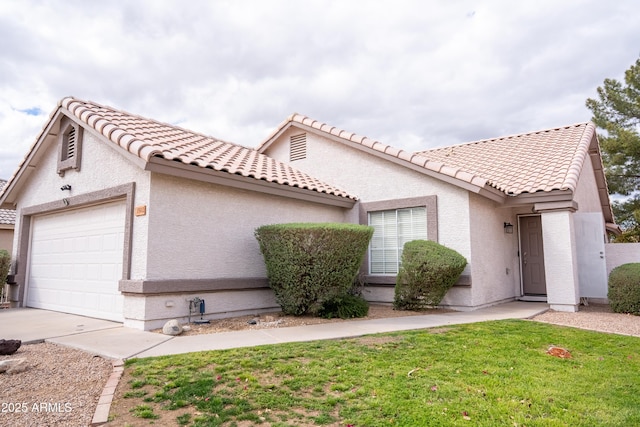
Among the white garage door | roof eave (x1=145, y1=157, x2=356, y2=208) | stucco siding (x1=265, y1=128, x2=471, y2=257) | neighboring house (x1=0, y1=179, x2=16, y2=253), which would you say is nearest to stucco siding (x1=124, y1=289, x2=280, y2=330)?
the white garage door

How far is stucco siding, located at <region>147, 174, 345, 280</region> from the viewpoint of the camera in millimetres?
7590

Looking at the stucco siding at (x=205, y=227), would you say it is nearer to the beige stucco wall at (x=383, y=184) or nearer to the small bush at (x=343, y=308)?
the small bush at (x=343, y=308)

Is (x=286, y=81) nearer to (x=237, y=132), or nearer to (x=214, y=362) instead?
(x=214, y=362)

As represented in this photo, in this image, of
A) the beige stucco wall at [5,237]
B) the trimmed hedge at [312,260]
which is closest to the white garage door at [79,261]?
the trimmed hedge at [312,260]

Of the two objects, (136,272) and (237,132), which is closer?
(136,272)

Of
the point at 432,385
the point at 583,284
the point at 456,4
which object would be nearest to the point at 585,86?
the point at 583,284

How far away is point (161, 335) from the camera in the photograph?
6.63 meters

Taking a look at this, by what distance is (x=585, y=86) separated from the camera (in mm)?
23156

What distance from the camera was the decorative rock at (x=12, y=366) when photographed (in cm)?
457

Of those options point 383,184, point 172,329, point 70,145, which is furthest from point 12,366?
point 383,184

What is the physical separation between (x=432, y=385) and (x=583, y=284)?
935 cm

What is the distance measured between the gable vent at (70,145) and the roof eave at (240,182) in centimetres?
413

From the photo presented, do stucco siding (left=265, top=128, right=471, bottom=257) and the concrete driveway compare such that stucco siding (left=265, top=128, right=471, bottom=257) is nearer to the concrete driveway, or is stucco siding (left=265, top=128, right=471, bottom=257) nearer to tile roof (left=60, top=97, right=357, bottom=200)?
tile roof (left=60, top=97, right=357, bottom=200)

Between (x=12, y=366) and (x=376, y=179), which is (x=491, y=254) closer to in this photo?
(x=376, y=179)
